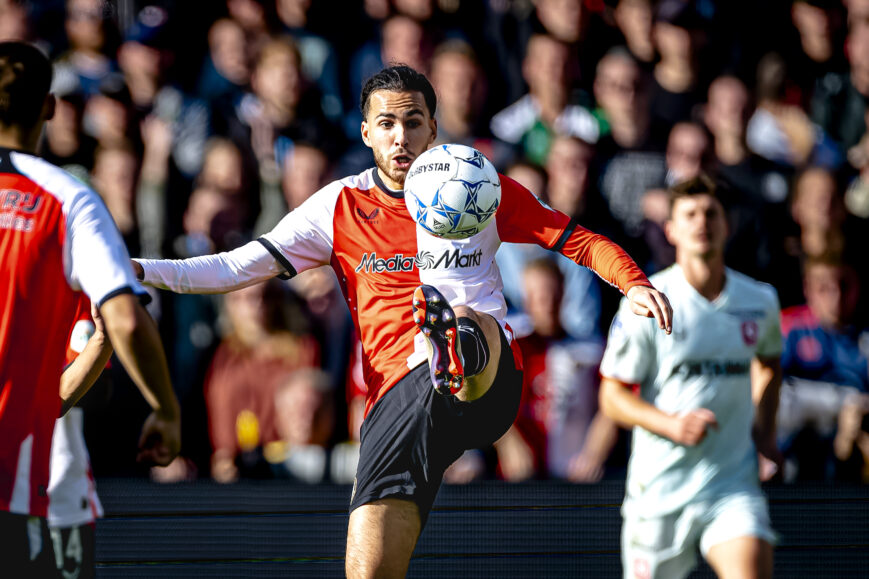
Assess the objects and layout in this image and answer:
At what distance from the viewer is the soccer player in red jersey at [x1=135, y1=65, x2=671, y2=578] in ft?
13.4

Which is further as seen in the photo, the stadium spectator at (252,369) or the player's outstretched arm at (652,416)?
the stadium spectator at (252,369)

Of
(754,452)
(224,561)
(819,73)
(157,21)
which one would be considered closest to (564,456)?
(754,452)

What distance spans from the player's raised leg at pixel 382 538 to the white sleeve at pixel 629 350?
81.8 inches

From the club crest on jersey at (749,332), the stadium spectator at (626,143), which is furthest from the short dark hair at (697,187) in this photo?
the stadium spectator at (626,143)

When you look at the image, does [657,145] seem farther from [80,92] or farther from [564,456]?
[80,92]

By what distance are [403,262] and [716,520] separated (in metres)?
2.36

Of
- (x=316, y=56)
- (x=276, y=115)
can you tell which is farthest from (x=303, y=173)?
(x=316, y=56)

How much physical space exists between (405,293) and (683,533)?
2.29 meters

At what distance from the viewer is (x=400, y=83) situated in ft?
14.8

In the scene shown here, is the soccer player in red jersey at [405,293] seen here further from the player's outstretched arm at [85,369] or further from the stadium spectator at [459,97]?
the stadium spectator at [459,97]

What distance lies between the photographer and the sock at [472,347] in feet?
13.2

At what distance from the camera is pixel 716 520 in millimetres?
5703

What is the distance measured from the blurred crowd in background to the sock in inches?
100

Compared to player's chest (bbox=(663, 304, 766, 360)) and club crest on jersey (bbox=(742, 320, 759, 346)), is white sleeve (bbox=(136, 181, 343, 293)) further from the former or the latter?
club crest on jersey (bbox=(742, 320, 759, 346))
